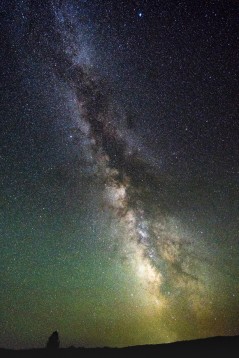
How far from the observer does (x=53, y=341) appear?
580 inches

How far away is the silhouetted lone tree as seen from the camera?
14.6 meters

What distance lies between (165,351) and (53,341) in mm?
5372

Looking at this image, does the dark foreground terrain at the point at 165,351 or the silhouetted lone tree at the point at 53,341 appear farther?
the silhouetted lone tree at the point at 53,341

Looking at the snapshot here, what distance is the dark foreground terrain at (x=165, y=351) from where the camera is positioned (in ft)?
36.5

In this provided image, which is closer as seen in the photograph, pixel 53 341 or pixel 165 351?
pixel 165 351

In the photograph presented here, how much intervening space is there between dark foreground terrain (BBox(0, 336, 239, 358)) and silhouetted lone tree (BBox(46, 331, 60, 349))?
317mm

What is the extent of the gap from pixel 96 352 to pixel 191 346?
12.4ft

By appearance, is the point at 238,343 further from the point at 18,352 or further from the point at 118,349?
the point at 18,352

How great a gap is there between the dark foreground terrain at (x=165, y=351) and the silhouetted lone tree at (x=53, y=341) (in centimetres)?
32

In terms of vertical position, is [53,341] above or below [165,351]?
above

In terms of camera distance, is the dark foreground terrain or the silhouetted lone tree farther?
the silhouetted lone tree

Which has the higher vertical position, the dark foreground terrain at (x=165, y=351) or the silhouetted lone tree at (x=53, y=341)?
the silhouetted lone tree at (x=53, y=341)

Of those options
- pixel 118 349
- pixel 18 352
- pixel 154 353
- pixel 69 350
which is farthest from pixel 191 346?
pixel 18 352

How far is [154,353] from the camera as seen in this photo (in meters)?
12.2
